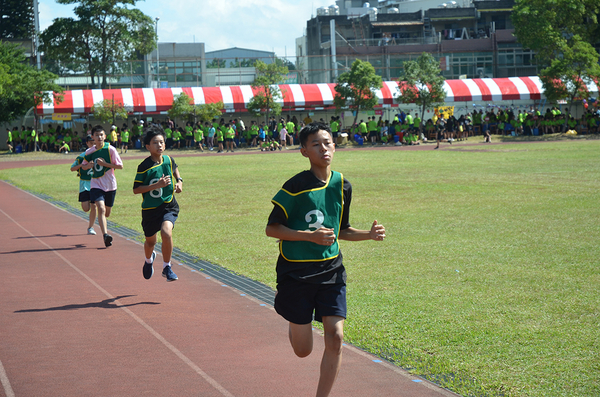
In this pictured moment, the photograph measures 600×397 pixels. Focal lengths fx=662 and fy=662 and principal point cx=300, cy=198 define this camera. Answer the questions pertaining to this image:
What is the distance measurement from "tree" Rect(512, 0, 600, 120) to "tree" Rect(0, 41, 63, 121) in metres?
35.8

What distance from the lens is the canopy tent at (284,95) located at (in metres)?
49.3

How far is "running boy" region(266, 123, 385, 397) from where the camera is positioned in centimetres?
427

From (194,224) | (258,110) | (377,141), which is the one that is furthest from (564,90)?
(194,224)

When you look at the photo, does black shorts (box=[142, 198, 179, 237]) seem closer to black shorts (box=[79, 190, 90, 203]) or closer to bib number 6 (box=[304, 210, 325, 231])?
bib number 6 (box=[304, 210, 325, 231])

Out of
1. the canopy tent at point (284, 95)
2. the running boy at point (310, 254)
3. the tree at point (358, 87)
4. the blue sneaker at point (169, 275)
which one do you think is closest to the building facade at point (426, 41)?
the canopy tent at point (284, 95)

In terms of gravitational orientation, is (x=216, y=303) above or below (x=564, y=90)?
below

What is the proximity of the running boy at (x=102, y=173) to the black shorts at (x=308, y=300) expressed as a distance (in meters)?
7.27

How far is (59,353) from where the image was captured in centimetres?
577

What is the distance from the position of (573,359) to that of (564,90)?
4887 cm

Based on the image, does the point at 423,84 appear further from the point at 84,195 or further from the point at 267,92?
the point at 84,195

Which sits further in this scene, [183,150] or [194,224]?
[183,150]

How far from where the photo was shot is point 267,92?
50375 mm

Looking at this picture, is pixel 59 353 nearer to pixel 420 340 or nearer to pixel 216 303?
pixel 216 303

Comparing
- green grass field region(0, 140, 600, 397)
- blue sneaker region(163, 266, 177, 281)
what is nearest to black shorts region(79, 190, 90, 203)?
green grass field region(0, 140, 600, 397)
